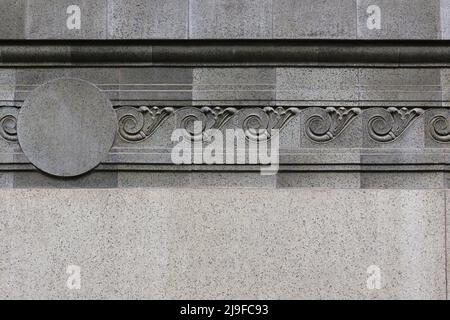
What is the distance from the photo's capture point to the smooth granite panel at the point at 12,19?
11.1 metres

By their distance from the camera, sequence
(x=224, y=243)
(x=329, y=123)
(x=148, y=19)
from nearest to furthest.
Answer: (x=224, y=243) → (x=329, y=123) → (x=148, y=19)

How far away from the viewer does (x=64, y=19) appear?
11.1 metres

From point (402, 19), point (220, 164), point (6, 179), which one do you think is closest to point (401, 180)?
point (402, 19)

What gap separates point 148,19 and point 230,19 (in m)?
0.99

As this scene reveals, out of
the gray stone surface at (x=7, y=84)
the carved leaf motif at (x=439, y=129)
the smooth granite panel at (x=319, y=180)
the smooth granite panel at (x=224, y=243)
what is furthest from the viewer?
the gray stone surface at (x=7, y=84)

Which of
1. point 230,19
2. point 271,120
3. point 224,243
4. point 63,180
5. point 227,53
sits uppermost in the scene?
point 230,19

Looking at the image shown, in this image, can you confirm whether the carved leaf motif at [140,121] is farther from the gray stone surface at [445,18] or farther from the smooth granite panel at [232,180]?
the gray stone surface at [445,18]

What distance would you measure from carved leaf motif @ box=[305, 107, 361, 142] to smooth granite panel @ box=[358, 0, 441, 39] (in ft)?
3.03

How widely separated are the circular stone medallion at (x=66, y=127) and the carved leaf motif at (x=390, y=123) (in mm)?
3097

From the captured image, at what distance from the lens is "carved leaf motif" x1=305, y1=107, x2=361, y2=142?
35.9ft

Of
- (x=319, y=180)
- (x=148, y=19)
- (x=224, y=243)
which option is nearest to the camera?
(x=224, y=243)

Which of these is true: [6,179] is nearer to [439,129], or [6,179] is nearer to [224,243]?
[224,243]

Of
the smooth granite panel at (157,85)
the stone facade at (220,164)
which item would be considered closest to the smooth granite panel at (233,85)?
the stone facade at (220,164)
